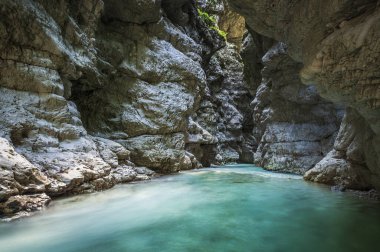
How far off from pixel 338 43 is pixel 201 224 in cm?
370

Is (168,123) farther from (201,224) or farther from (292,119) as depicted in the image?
(201,224)

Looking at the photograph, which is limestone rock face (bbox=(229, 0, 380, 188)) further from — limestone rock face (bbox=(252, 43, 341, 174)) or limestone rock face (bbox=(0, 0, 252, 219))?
limestone rock face (bbox=(252, 43, 341, 174))

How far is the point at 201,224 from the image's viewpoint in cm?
471

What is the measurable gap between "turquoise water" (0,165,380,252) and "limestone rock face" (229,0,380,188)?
170 cm

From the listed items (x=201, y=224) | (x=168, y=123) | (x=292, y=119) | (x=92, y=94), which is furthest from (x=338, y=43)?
(x=292, y=119)

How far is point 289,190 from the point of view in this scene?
805 centimetres

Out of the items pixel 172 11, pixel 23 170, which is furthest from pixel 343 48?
pixel 172 11

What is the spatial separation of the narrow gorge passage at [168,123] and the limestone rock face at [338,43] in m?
0.02

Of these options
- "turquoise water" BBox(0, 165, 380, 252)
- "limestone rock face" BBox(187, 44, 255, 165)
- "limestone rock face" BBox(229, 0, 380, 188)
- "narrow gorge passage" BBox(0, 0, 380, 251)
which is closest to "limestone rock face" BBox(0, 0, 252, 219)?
"narrow gorge passage" BBox(0, 0, 380, 251)

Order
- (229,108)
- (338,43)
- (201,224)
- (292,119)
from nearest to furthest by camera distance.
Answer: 1. (338,43)
2. (201,224)
3. (292,119)
4. (229,108)

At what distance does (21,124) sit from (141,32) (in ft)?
28.0

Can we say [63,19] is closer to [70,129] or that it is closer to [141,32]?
[70,129]

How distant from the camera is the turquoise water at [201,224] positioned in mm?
3758

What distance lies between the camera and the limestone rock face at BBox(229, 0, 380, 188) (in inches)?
152
